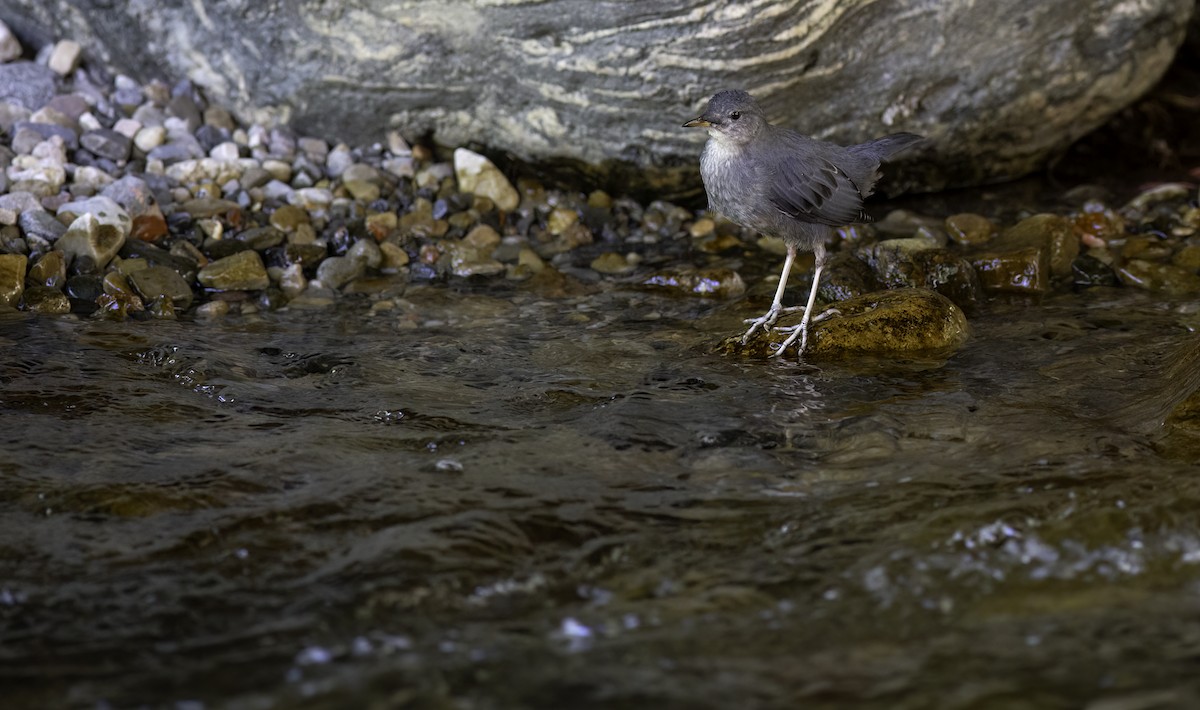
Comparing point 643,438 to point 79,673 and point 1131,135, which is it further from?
point 1131,135

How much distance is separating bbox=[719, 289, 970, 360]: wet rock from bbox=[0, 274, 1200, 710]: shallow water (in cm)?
13

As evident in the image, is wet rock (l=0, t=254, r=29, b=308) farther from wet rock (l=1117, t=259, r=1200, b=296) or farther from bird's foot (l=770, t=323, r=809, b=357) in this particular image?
wet rock (l=1117, t=259, r=1200, b=296)

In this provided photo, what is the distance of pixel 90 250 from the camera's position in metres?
5.74

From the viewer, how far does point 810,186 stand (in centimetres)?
513

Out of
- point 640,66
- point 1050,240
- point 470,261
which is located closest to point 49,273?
point 470,261

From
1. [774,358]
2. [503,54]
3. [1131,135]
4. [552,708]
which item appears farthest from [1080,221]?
[552,708]

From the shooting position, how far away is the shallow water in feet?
8.72

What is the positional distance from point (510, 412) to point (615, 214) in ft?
9.36

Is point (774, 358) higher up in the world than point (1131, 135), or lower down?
lower down

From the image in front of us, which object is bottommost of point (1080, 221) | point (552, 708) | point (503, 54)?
point (552, 708)

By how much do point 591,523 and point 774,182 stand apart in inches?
88.0

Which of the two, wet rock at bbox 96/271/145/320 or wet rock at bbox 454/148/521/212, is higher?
wet rock at bbox 454/148/521/212

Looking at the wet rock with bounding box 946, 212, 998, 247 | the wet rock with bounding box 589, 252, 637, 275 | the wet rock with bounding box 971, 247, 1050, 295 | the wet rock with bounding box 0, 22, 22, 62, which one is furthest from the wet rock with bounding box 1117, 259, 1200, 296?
the wet rock with bounding box 0, 22, 22, 62

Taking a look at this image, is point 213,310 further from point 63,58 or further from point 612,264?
point 63,58
